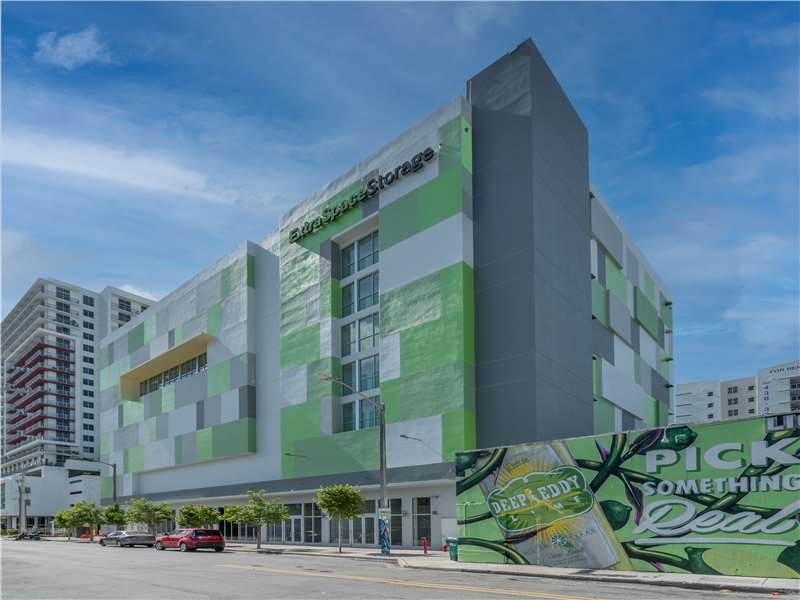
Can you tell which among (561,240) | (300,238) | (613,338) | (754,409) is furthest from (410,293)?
(754,409)

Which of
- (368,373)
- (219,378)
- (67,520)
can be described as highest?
(368,373)

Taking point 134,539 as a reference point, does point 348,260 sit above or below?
above

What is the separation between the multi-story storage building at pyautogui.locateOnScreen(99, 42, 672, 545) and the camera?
129 ft

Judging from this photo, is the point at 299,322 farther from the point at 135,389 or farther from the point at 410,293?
the point at 135,389

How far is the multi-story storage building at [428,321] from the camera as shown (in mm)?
39438

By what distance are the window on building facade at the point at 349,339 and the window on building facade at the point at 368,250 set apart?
4.04 metres

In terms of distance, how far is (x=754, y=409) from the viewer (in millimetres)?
161875

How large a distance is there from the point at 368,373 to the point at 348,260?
27.7ft

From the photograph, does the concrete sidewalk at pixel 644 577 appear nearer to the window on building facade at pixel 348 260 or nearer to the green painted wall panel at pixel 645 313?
the window on building facade at pixel 348 260

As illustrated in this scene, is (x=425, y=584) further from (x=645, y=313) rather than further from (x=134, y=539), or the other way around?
(x=645, y=313)

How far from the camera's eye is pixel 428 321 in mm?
41375

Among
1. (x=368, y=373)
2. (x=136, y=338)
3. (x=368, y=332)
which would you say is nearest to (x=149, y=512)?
(x=136, y=338)

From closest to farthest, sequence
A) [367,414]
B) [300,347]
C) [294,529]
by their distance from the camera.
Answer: [367,414]
[300,347]
[294,529]

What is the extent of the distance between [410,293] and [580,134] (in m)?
16.1
